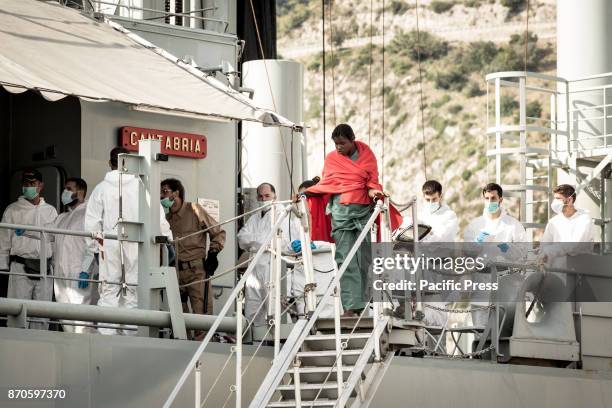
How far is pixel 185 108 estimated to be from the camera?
13031 mm

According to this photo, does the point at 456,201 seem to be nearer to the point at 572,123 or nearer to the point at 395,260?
the point at 572,123

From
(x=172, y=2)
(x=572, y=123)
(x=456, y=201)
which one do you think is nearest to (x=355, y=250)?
(x=172, y=2)

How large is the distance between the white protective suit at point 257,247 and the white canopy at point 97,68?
1033mm

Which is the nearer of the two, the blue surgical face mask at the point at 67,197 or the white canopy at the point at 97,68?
the white canopy at the point at 97,68

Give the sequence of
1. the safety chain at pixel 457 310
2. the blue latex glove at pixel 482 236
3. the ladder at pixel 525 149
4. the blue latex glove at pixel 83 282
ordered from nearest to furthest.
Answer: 1. the blue latex glove at pixel 83 282
2. the safety chain at pixel 457 310
3. the blue latex glove at pixel 482 236
4. the ladder at pixel 525 149

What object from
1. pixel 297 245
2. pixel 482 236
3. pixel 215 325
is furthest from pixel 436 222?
pixel 215 325

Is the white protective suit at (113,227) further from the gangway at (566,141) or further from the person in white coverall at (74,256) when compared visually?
the gangway at (566,141)

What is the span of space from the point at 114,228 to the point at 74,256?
3.74ft

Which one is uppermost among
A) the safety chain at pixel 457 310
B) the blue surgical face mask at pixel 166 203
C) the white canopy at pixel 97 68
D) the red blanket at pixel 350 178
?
the white canopy at pixel 97 68

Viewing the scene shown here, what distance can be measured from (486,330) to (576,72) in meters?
7.43

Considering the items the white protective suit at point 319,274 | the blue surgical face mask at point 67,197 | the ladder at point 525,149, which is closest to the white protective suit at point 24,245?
the blue surgical face mask at point 67,197

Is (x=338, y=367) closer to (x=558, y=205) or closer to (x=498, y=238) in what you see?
(x=498, y=238)

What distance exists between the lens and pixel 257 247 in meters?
13.6

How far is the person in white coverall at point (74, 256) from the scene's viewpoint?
12.5 metres
